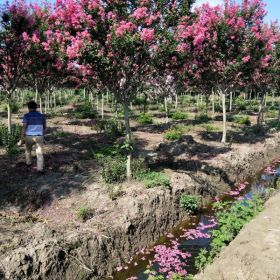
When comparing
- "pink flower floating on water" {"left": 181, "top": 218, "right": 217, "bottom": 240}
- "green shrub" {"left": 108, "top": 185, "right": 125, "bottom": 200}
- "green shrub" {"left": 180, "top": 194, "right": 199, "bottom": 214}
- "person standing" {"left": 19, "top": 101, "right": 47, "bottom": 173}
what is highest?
"person standing" {"left": 19, "top": 101, "right": 47, "bottom": 173}

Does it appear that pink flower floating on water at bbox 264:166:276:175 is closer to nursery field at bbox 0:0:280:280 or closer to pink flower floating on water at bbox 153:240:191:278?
nursery field at bbox 0:0:280:280

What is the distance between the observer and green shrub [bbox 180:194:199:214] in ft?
34.9

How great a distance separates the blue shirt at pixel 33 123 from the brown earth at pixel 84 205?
148 centimetres

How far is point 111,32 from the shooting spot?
9.52 m

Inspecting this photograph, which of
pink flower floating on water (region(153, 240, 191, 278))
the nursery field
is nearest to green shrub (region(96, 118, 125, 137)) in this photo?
the nursery field

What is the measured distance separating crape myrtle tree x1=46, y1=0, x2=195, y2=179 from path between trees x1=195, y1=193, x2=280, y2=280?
572 centimetres

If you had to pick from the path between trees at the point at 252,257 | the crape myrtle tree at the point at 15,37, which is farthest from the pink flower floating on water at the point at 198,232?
the crape myrtle tree at the point at 15,37

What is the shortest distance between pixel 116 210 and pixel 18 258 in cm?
312

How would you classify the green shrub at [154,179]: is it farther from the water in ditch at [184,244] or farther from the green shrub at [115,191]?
the water in ditch at [184,244]

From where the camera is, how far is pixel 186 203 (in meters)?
10.7

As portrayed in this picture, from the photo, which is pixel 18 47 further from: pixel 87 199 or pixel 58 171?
pixel 87 199

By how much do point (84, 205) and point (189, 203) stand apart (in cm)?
333

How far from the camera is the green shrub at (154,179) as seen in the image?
10523 millimetres

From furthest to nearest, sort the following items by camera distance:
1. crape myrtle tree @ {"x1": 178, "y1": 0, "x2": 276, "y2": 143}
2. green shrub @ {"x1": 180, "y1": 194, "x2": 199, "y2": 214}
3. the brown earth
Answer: crape myrtle tree @ {"x1": 178, "y1": 0, "x2": 276, "y2": 143} < green shrub @ {"x1": 180, "y1": 194, "x2": 199, "y2": 214} < the brown earth
